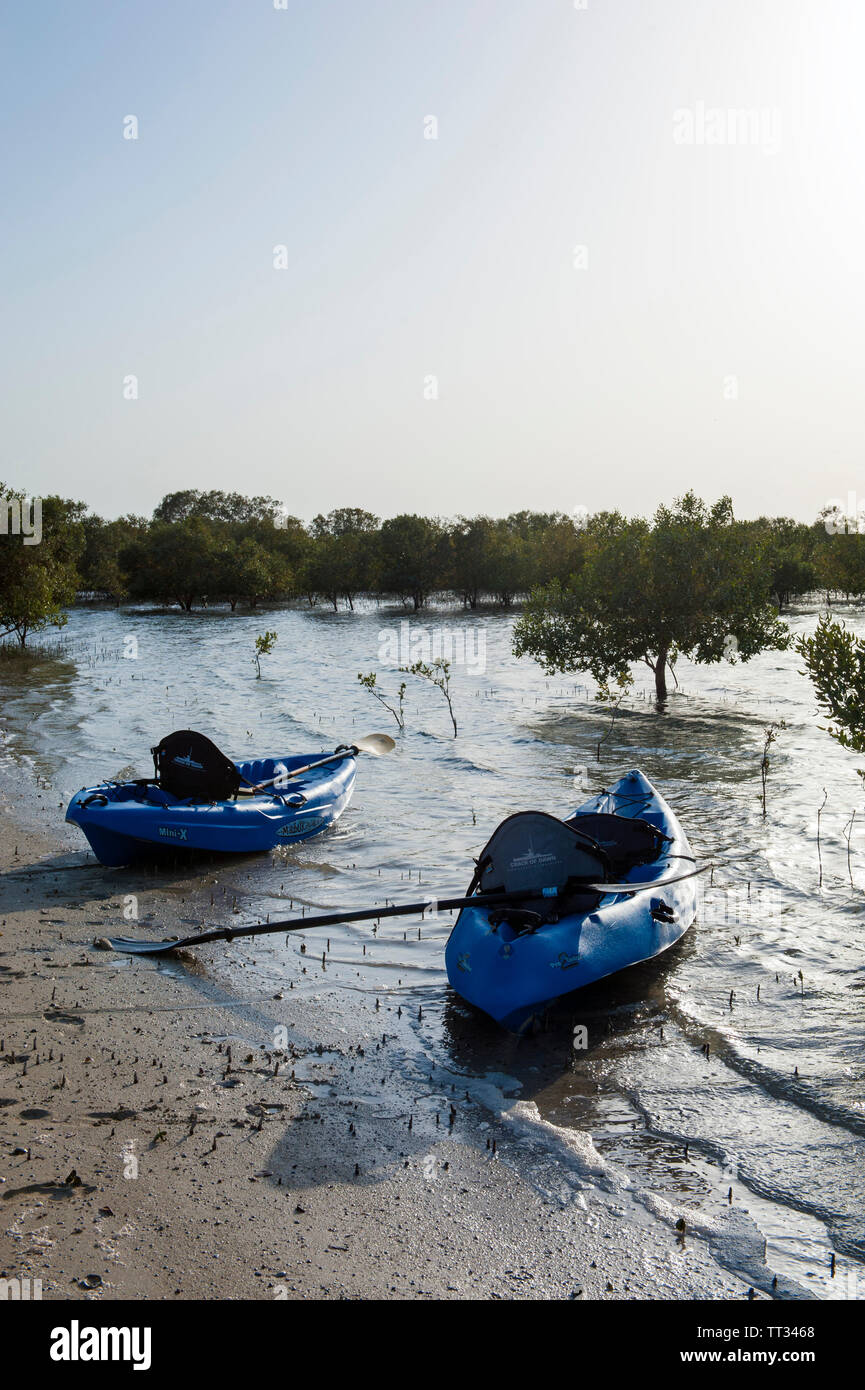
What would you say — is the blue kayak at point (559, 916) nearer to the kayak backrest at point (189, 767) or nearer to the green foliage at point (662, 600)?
the kayak backrest at point (189, 767)

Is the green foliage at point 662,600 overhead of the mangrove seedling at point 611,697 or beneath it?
overhead

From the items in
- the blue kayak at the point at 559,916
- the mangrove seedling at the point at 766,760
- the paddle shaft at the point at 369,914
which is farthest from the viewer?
the mangrove seedling at the point at 766,760

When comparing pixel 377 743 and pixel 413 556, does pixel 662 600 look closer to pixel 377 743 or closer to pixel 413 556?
pixel 377 743

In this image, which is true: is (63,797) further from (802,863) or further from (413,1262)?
(413,1262)

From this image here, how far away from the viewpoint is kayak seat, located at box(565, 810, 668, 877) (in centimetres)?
1047

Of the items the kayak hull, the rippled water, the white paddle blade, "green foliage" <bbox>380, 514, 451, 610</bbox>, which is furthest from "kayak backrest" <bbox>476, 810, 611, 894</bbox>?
"green foliage" <bbox>380, 514, 451, 610</bbox>

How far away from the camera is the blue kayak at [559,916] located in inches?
312

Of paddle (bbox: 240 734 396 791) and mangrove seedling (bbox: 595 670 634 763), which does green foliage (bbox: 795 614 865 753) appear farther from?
mangrove seedling (bbox: 595 670 634 763)

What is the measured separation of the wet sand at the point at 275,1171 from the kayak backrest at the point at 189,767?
169 inches

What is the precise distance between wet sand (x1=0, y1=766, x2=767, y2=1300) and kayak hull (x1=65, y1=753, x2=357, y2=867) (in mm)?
3285

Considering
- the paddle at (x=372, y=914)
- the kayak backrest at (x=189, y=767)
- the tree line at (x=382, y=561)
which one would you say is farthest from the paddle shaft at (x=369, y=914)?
the tree line at (x=382, y=561)

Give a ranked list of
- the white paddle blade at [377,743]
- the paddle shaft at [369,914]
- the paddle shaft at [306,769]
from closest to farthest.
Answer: the paddle shaft at [369,914], the paddle shaft at [306,769], the white paddle blade at [377,743]

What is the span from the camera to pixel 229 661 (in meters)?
43.8
